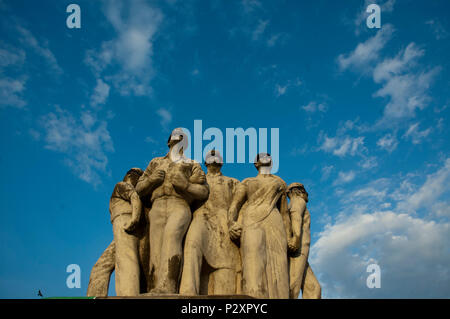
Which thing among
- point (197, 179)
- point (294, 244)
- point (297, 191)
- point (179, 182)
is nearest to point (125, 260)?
point (179, 182)

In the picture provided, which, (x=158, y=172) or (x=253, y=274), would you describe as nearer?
(x=253, y=274)

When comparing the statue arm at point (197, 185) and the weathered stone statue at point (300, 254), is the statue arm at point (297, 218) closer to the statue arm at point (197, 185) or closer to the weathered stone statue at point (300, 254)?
the weathered stone statue at point (300, 254)

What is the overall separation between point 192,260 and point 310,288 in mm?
2889

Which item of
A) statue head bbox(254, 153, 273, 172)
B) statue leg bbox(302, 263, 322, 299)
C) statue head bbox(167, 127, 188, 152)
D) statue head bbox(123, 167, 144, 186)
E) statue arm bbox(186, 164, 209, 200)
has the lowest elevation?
statue leg bbox(302, 263, 322, 299)

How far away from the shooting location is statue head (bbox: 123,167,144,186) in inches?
397

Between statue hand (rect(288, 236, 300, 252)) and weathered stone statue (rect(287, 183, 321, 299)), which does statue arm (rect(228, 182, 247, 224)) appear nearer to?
weathered stone statue (rect(287, 183, 321, 299))

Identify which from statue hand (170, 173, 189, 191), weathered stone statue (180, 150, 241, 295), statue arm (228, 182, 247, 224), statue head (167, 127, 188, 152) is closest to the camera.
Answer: weathered stone statue (180, 150, 241, 295)

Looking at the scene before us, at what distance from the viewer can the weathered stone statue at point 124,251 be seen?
882 centimetres

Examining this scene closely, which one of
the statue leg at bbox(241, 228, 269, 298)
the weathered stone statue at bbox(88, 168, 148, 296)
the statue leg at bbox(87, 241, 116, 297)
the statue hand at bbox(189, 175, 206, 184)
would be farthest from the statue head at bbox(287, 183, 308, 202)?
the statue leg at bbox(87, 241, 116, 297)

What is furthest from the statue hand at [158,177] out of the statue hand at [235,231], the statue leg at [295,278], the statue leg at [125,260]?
the statue leg at [295,278]
